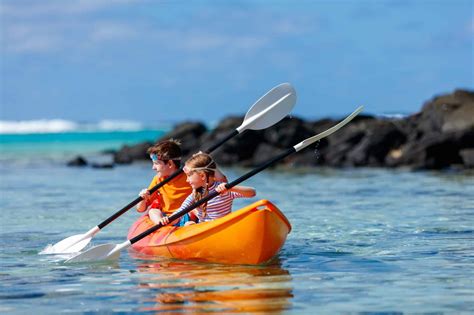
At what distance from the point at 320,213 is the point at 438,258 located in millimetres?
5005

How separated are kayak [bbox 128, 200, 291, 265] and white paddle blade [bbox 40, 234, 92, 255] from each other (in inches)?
55.9

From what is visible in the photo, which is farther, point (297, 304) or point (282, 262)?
point (282, 262)

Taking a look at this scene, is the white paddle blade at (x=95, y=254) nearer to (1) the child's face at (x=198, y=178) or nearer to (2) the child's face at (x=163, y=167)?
(2) the child's face at (x=163, y=167)

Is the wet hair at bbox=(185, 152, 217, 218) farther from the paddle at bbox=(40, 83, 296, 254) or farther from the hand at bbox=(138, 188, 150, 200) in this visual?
the paddle at bbox=(40, 83, 296, 254)

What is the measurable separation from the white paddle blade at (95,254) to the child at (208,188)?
0.86 m

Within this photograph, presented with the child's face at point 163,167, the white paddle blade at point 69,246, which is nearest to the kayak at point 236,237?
the child's face at point 163,167

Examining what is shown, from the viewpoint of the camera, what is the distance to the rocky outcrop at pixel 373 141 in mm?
23562

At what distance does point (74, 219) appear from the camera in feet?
47.6

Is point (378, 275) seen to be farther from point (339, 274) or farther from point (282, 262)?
point (282, 262)

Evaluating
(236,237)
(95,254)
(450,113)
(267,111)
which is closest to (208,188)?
(236,237)

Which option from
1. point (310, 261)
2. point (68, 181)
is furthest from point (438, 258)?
point (68, 181)

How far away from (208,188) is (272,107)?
6.07 ft

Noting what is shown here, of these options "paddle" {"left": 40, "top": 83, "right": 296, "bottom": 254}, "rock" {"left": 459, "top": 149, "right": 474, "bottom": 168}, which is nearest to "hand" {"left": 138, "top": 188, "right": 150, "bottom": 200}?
"paddle" {"left": 40, "top": 83, "right": 296, "bottom": 254}

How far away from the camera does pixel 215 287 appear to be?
26.6ft
